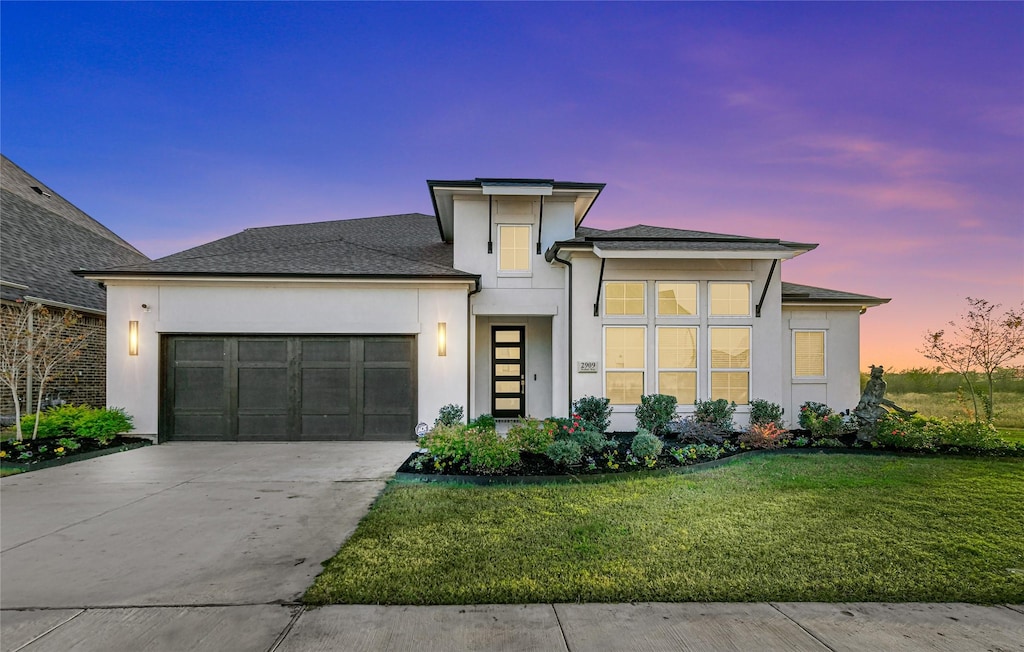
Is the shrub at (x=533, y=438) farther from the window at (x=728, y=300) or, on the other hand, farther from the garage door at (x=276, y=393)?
the window at (x=728, y=300)

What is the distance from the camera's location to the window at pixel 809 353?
10.9 meters

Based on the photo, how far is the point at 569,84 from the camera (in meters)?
11.5

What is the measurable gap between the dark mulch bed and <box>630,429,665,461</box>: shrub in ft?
29.7

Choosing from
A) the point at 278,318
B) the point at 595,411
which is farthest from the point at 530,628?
the point at 278,318

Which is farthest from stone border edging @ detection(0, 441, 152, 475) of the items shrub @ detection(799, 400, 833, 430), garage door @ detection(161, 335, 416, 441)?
shrub @ detection(799, 400, 833, 430)

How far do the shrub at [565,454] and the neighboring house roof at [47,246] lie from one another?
11330 mm


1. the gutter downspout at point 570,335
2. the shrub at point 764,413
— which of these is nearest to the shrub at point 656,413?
the gutter downspout at point 570,335

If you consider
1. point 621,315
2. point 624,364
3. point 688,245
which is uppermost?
point 688,245

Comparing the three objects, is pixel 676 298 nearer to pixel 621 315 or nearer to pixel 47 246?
pixel 621 315

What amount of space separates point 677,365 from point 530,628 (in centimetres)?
788

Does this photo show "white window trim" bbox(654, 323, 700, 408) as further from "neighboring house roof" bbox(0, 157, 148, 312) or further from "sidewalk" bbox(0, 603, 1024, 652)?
"neighboring house roof" bbox(0, 157, 148, 312)

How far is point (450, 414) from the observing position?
9.06m

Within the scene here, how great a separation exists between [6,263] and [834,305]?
746 inches

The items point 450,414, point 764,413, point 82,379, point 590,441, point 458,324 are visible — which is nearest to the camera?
point 590,441
